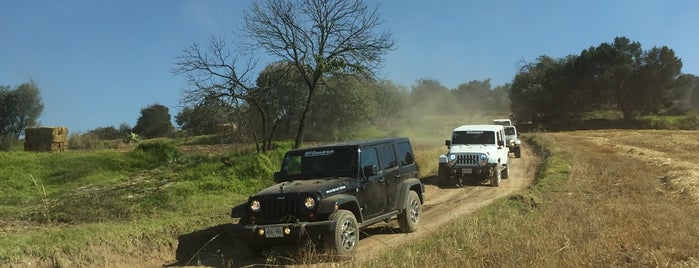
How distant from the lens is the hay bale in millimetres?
23266

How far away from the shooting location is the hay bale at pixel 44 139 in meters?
23.3

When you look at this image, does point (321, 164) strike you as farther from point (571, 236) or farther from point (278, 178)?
point (571, 236)

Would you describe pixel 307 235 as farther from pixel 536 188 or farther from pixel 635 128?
pixel 635 128

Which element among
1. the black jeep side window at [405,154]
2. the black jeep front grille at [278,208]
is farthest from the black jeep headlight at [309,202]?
the black jeep side window at [405,154]

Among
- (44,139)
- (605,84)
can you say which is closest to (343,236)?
(44,139)

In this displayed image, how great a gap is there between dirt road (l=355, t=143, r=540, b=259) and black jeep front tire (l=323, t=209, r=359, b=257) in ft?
0.73

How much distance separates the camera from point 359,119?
40.8m

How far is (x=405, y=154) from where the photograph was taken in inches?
440

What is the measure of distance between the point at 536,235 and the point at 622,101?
197 feet

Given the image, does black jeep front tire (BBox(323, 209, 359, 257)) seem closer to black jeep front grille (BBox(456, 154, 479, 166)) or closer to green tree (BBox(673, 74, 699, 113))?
black jeep front grille (BBox(456, 154, 479, 166))

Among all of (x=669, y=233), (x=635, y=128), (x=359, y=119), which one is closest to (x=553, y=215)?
(x=669, y=233)

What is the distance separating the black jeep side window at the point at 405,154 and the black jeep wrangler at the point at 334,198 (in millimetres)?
26

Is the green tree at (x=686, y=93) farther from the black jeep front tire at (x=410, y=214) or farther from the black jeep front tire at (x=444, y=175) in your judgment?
the black jeep front tire at (x=410, y=214)

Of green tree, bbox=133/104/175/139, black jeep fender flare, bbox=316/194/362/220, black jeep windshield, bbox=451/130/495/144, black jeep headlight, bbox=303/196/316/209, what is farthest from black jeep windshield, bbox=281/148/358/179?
green tree, bbox=133/104/175/139
